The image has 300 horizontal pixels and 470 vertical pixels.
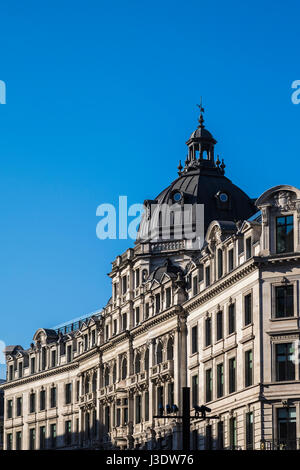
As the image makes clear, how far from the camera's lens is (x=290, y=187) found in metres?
85.1

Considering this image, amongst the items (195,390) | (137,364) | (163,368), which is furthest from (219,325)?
(137,364)

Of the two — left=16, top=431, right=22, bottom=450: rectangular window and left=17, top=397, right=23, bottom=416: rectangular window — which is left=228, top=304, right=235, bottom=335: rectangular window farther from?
left=17, top=397, right=23, bottom=416: rectangular window

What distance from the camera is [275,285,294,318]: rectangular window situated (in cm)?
8462

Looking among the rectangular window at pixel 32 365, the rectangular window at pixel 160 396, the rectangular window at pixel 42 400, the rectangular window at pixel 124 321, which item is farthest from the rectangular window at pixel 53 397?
the rectangular window at pixel 160 396

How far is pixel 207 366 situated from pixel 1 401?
8947 cm

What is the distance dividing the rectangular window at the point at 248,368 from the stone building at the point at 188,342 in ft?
0.37

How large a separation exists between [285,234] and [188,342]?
18648 millimetres

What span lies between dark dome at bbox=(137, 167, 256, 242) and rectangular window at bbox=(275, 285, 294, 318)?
28382 mm

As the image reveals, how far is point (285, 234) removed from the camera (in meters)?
85.3

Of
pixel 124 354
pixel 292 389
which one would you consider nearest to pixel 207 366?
pixel 292 389

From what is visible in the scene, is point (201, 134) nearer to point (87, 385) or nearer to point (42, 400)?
point (87, 385)

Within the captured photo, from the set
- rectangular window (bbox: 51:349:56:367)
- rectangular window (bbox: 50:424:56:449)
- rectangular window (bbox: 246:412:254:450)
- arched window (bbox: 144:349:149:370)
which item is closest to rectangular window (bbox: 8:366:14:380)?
rectangular window (bbox: 51:349:56:367)

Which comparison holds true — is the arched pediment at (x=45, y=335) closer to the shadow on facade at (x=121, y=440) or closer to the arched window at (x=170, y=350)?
the shadow on facade at (x=121, y=440)

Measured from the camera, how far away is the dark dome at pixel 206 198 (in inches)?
4493
